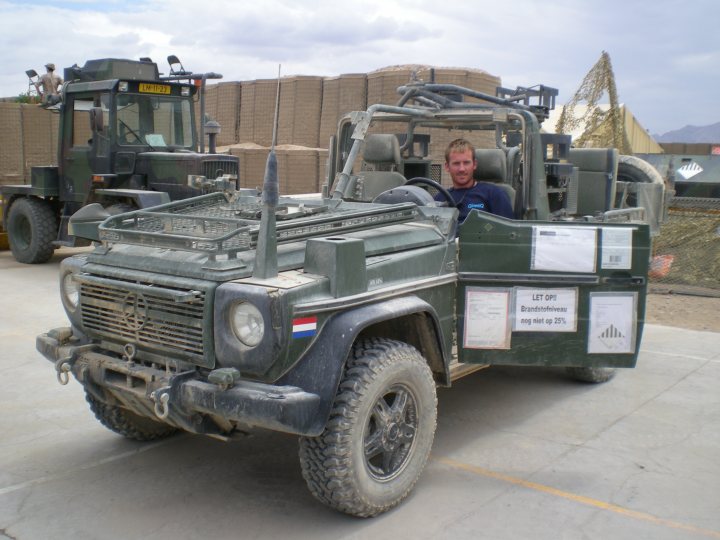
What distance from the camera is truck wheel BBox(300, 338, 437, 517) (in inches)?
135

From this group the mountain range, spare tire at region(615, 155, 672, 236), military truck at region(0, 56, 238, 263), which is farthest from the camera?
the mountain range

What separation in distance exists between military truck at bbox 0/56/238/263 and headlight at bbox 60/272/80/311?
5.63 m

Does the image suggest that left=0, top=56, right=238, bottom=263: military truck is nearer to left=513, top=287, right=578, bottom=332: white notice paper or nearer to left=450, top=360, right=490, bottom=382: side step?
left=450, top=360, right=490, bottom=382: side step

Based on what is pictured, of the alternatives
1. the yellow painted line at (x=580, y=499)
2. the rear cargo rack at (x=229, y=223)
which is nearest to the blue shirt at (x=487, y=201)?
the rear cargo rack at (x=229, y=223)

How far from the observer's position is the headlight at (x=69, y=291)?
4.20m

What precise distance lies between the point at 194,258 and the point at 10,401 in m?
2.50

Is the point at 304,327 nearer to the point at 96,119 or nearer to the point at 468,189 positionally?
the point at 468,189

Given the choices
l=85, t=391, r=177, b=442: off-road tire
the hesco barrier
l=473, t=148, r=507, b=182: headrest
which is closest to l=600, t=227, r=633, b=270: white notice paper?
l=473, t=148, r=507, b=182: headrest

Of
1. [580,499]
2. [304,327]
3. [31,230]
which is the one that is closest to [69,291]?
[304,327]

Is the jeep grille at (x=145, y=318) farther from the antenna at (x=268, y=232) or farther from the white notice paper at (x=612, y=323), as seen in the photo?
the white notice paper at (x=612, y=323)

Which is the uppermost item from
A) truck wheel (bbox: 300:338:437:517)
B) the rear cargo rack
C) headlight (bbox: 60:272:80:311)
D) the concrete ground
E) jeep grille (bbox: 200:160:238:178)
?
jeep grille (bbox: 200:160:238:178)

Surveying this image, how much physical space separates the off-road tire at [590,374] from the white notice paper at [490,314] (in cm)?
154

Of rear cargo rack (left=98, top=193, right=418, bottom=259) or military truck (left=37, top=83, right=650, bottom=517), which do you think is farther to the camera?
rear cargo rack (left=98, top=193, right=418, bottom=259)

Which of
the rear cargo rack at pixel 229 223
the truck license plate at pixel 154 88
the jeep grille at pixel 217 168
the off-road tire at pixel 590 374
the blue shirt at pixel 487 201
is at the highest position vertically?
the truck license plate at pixel 154 88
